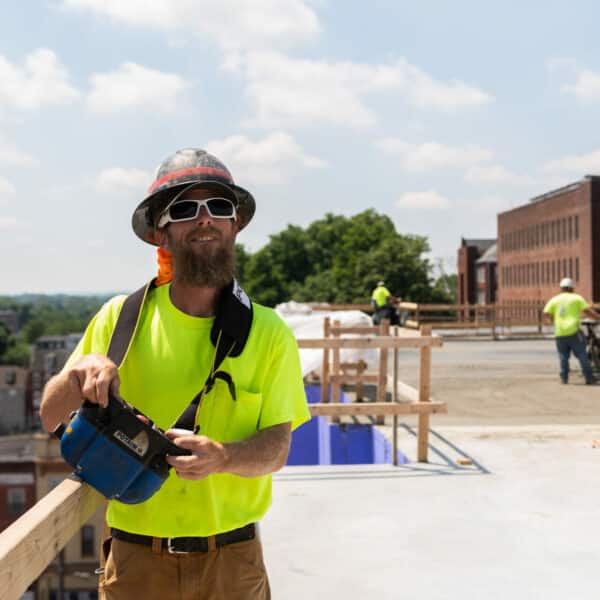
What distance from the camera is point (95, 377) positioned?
214 centimetres

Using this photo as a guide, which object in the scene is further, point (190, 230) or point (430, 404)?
point (430, 404)

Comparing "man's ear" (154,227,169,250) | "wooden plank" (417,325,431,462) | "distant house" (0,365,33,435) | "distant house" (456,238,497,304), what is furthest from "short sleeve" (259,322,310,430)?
"distant house" (0,365,33,435)

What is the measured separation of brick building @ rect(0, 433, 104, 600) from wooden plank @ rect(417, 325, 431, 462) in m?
34.0

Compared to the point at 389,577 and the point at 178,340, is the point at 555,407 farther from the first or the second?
the point at 178,340

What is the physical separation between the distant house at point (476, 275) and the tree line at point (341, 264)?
2862 millimetres

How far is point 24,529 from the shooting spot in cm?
206

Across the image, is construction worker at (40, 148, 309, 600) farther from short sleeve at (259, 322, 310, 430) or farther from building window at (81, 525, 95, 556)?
building window at (81, 525, 95, 556)

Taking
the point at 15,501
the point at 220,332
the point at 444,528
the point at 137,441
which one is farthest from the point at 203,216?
the point at 15,501

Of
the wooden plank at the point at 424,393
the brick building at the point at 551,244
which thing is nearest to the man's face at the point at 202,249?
the wooden plank at the point at 424,393

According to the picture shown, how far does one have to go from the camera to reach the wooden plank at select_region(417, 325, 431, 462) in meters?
7.69

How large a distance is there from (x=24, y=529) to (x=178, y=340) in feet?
2.37

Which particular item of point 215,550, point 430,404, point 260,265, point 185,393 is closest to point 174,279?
point 185,393

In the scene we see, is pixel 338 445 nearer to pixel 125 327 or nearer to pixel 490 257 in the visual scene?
pixel 125 327

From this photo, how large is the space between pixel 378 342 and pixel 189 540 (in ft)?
18.0
